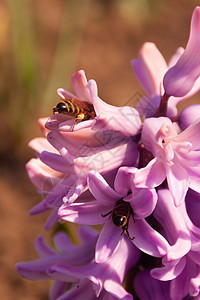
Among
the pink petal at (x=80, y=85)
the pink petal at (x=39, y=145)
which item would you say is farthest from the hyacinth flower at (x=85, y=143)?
the pink petal at (x=39, y=145)

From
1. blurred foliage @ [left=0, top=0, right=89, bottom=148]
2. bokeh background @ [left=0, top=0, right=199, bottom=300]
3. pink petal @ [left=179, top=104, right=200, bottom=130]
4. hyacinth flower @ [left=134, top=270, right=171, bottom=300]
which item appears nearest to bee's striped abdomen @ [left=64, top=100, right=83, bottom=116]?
pink petal @ [left=179, top=104, right=200, bottom=130]

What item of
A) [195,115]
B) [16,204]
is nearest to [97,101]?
[195,115]

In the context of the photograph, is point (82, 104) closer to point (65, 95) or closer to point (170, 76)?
point (65, 95)

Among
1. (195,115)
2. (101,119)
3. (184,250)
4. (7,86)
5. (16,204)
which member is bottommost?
(16,204)

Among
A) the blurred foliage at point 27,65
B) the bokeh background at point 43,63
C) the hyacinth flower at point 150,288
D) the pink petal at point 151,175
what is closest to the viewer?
the pink petal at point 151,175

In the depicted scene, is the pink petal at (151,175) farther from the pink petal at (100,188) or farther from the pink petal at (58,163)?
the pink petal at (58,163)

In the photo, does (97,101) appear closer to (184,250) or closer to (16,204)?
(184,250)

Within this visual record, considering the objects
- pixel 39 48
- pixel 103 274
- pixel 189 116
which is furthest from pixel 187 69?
pixel 39 48

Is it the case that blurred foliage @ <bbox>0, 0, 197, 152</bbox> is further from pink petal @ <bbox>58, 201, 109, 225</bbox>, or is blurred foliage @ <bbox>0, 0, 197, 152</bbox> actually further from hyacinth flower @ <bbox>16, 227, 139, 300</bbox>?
pink petal @ <bbox>58, 201, 109, 225</bbox>
